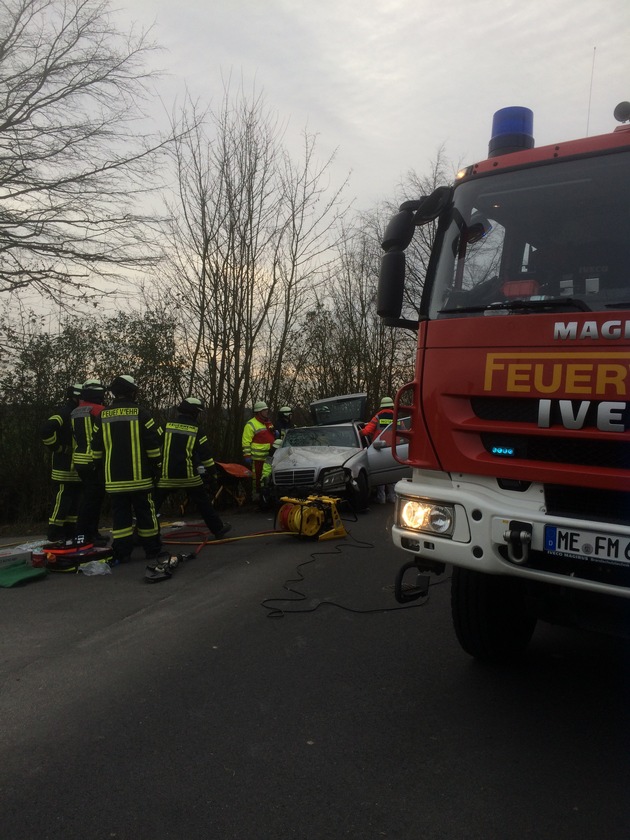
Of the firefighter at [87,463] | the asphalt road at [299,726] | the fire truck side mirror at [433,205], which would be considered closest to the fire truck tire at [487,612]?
the asphalt road at [299,726]

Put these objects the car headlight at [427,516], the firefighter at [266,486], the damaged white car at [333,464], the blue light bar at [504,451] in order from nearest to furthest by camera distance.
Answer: the blue light bar at [504,451] < the car headlight at [427,516] < the damaged white car at [333,464] < the firefighter at [266,486]

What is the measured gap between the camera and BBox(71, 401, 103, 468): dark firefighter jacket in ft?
25.7

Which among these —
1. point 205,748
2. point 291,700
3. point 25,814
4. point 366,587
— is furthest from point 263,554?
point 25,814

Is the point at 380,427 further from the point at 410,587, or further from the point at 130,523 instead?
the point at 410,587

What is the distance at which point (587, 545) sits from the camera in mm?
2865

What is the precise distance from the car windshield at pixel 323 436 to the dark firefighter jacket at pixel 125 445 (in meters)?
4.51

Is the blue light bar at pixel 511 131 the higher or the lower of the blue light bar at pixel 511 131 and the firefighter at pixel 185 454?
the higher

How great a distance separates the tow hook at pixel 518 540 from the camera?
9.91 ft

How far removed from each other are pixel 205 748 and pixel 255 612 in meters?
2.21

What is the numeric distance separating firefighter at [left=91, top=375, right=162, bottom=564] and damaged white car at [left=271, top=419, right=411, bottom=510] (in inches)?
126

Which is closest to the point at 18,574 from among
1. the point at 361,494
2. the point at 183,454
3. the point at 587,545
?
the point at 183,454

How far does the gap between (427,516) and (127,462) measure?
15.6ft

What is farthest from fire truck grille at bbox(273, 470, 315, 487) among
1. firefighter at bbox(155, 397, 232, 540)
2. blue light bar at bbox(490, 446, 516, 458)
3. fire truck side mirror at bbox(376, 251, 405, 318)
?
blue light bar at bbox(490, 446, 516, 458)

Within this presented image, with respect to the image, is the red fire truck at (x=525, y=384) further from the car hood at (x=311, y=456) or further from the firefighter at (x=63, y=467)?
the car hood at (x=311, y=456)
